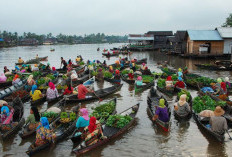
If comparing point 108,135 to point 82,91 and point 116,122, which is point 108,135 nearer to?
point 116,122

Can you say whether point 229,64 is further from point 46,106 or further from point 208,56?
point 46,106

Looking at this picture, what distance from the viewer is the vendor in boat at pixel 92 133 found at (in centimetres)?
775

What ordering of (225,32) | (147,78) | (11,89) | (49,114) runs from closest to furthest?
(49,114) < (11,89) < (147,78) < (225,32)

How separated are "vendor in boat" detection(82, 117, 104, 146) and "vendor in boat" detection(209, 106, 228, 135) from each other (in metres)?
4.46

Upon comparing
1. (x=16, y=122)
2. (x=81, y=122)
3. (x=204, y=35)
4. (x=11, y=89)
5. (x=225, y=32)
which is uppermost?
(x=225, y=32)

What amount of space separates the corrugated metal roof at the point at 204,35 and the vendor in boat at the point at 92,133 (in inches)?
1269

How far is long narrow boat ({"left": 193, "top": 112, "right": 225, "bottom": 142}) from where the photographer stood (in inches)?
324

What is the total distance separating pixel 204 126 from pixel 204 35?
30.9 metres

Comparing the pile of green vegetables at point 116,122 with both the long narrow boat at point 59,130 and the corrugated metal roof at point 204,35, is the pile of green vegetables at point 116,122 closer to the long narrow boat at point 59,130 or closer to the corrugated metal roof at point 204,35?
the long narrow boat at point 59,130

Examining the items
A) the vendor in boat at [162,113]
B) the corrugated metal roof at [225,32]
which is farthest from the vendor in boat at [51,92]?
the corrugated metal roof at [225,32]

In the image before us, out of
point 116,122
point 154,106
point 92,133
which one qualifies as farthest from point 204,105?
point 92,133

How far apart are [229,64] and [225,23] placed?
38690 mm

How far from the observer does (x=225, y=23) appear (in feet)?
195

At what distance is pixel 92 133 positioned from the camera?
780 centimetres
